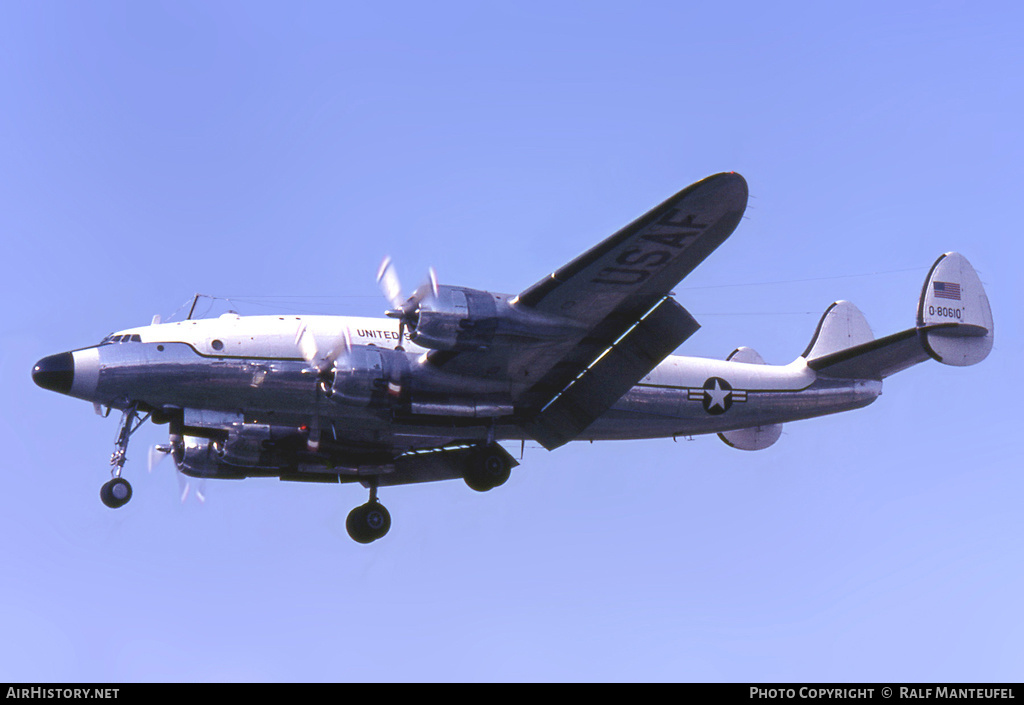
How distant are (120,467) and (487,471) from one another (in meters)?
5.96

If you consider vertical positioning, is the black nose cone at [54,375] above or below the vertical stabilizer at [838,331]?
below

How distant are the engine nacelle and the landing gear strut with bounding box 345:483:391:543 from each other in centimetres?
577

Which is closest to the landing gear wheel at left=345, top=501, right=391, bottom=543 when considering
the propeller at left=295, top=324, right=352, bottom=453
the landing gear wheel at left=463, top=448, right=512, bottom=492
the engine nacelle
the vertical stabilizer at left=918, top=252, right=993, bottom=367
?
the propeller at left=295, top=324, right=352, bottom=453

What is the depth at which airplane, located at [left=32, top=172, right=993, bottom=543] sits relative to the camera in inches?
633

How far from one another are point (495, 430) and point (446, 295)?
3.49m

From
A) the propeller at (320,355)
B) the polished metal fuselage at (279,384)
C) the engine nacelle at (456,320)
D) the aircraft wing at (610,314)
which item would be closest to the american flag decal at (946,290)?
the polished metal fuselage at (279,384)

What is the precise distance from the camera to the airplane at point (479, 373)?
1608 cm

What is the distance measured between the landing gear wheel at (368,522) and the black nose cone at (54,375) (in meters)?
5.87

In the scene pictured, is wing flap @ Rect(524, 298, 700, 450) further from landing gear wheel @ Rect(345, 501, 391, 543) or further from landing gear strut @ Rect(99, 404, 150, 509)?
landing gear strut @ Rect(99, 404, 150, 509)

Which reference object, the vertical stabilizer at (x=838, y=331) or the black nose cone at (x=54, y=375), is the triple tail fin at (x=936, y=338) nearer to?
the vertical stabilizer at (x=838, y=331)
